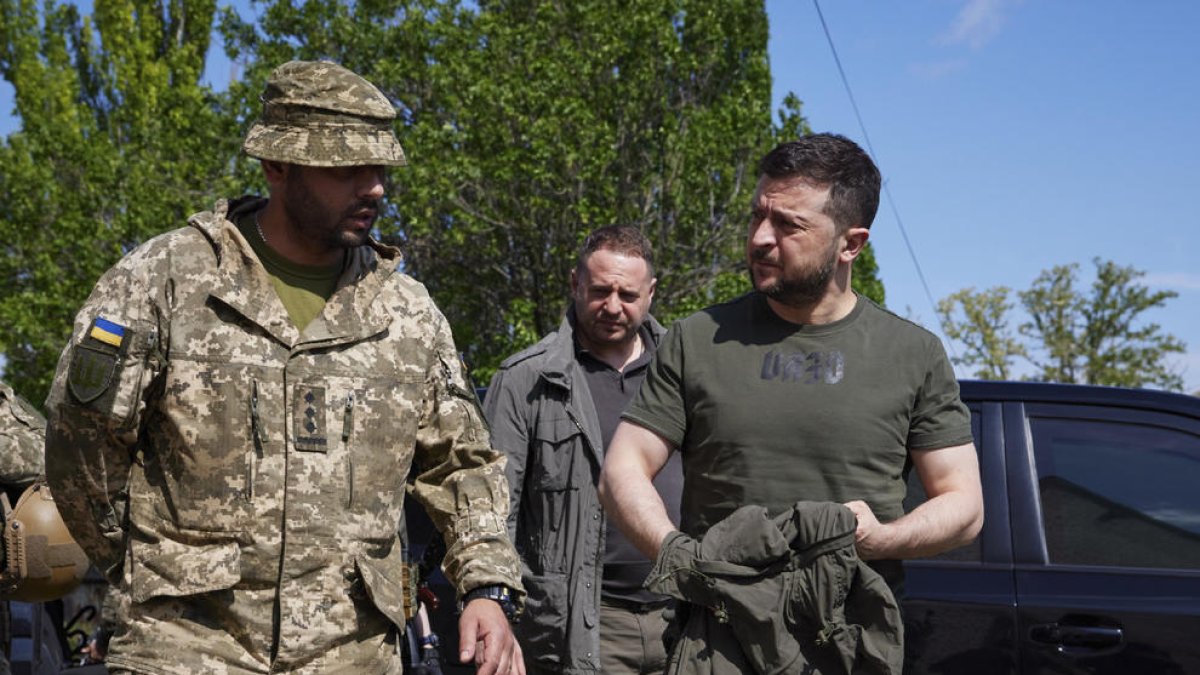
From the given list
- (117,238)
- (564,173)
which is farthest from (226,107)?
(564,173)

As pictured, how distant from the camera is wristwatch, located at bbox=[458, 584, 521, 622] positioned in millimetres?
3230

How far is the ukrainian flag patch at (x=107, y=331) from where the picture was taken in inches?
120

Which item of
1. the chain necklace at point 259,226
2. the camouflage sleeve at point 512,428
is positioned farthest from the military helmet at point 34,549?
the chain necklace at point 259,226

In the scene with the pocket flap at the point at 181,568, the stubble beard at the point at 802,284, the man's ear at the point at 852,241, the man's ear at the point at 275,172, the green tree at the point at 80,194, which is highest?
the green tree at the point at 80,194

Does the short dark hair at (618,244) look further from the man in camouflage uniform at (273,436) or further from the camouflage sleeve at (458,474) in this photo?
the man in camouflage uniform at (273,436)

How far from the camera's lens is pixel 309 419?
10.4ft

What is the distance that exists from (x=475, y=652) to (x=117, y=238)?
64.7 ft

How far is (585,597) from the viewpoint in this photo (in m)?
4.86

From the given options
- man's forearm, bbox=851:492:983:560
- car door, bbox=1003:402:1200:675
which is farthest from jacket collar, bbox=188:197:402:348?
car door, bbox=1003:402:1200:675

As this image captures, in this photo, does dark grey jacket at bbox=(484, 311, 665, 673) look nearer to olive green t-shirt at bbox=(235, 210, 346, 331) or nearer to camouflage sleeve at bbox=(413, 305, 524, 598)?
camouflage sleeve at bbox=(413, 305, 524, 598)

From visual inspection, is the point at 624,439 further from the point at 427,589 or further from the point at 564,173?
the point at 564,173

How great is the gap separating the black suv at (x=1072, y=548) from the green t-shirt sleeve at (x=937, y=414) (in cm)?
139

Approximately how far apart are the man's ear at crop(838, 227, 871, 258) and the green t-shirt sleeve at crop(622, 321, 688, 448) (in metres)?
0.42

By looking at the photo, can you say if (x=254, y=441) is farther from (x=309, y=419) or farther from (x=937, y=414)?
(x=937, y=414)
